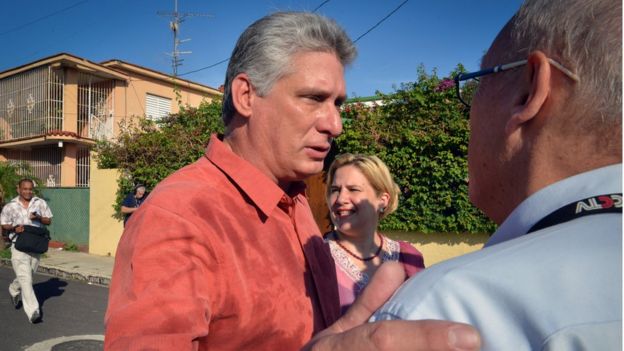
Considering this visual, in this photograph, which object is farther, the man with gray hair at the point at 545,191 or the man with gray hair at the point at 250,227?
the man with gray hair at the point at 250,227

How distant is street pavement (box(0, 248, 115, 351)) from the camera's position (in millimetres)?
5285

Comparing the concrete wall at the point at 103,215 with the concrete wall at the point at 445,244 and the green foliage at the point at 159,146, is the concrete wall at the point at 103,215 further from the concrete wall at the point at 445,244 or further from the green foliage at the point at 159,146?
the concrete wall at the point at 445,244

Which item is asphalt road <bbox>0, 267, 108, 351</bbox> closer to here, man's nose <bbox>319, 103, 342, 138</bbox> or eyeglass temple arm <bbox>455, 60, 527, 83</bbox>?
man's nose <bbox>319, 103, 342, 138</bbox>

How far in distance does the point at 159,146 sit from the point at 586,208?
11052 mm

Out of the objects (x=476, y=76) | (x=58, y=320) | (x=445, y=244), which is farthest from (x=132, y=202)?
(x=476, y=76)

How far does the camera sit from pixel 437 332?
690mm

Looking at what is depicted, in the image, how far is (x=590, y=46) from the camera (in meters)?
0.87

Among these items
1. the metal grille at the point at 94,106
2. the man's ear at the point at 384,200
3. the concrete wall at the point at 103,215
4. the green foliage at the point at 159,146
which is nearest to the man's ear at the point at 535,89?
the man's ear at the point at 384,200

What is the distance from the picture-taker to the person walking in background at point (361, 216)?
10.4 ft

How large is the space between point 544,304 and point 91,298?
8.15 meters

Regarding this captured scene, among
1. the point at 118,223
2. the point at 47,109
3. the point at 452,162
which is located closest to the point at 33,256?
the point at 118,223

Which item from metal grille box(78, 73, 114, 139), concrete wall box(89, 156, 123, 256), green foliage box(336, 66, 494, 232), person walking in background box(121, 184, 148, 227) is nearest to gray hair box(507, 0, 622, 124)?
green foliage box(336, 66, 494, 232)

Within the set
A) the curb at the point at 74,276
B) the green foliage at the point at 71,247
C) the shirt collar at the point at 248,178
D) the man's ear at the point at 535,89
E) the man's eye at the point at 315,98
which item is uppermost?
the man's eye at the point at 315,98

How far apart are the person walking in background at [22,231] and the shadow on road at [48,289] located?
0.53m
